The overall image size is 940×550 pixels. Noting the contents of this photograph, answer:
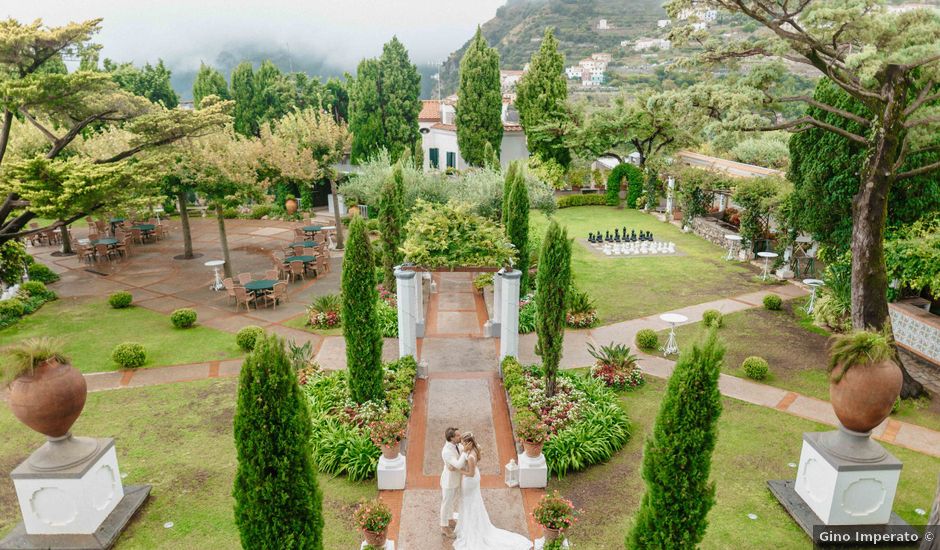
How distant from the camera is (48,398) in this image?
815 centimetres

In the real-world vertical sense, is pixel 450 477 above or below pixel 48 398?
below

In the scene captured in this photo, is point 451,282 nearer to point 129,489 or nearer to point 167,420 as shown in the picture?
point 167,420

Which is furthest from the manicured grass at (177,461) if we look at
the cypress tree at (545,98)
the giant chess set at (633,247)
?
the cypress tree at (545,98)

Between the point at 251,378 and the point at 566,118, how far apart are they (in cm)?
3443

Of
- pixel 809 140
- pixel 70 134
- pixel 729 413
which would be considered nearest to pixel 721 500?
pixel 729 413

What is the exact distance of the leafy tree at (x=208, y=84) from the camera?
4009 centimetres

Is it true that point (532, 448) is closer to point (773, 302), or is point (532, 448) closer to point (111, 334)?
point (773, 302)

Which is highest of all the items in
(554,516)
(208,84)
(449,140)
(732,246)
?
(208,84)

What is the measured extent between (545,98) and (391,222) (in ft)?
74.5

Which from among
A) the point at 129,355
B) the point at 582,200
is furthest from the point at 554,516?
the point at 582,200

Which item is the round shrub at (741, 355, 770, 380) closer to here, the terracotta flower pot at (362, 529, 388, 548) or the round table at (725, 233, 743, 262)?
the terracotta flower pot at (362, 529, 388, 548)

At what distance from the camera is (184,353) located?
15805mm

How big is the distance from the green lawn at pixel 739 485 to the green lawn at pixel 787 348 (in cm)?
184

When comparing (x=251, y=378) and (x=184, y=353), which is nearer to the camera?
(x=251, y=378)
